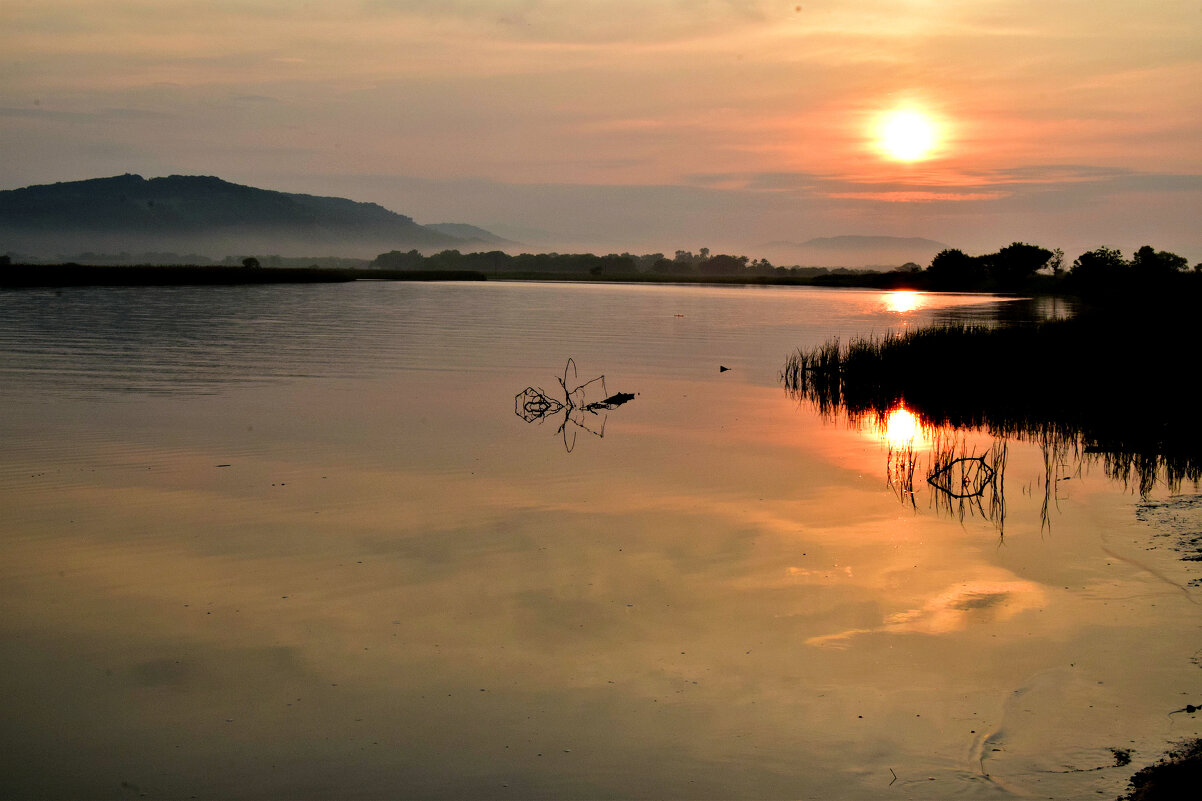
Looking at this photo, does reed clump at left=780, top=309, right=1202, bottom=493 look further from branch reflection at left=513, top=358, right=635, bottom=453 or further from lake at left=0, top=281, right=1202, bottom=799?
branch reflection at left=513, top=358, right=635, bottom=453

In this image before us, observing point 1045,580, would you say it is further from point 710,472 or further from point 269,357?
point 269,357

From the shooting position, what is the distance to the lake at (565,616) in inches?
251

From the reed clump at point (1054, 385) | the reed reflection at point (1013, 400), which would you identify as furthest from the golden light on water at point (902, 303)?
the reed clump at point (1054, 385)

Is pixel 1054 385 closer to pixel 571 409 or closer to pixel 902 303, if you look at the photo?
pixel 571 409

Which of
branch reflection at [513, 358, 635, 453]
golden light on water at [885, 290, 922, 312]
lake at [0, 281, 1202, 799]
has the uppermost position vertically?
golden light on water at [885, 290, 922, 312]

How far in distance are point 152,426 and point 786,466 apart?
12.6 m

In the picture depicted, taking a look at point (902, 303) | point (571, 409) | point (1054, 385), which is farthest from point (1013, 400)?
point (902, 303)

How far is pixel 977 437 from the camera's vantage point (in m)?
19.3

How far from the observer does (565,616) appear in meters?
8.89

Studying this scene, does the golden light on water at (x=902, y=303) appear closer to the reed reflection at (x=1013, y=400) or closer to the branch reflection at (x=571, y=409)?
the reed reflection at (x=1013, y=400)

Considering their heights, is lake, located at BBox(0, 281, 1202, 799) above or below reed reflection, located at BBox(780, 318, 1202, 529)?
below

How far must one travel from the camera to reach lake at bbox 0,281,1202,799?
6.38 m

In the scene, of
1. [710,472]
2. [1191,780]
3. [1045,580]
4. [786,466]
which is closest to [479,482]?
[710,472]

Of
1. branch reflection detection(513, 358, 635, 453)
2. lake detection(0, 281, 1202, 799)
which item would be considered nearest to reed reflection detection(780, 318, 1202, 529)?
lake detection(0, 281, 1202, 799)
